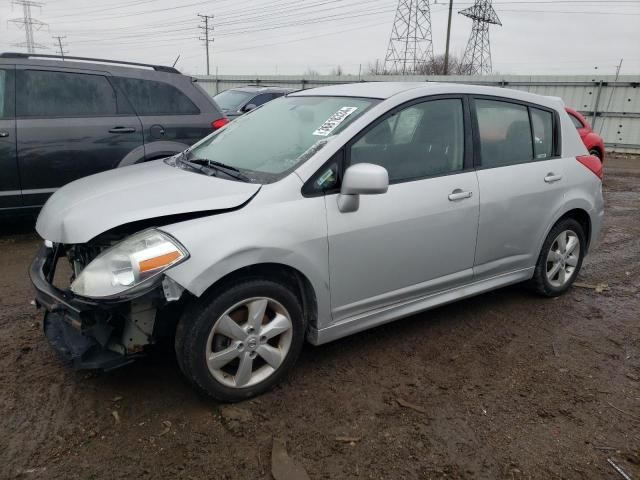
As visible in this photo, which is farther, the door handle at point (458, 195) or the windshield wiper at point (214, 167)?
the door handle at point (458, 195)

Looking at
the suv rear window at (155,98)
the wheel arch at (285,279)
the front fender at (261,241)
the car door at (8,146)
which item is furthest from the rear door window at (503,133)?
the car door at (8,146)

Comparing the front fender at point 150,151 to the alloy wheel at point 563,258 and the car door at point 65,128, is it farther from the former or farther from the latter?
the alloy wheel at point 563,258

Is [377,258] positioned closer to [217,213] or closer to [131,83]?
[217,213]

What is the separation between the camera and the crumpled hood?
257 centimetres

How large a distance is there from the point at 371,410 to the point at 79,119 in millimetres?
4337

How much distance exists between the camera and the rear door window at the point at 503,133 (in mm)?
3701

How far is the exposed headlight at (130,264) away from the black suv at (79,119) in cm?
311

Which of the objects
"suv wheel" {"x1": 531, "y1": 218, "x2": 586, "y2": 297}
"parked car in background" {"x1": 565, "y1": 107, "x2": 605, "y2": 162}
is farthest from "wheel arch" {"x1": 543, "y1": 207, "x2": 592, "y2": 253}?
"parked car in background" {"x1": 565, "y1": 107, "x2": 605, "y2": 162}

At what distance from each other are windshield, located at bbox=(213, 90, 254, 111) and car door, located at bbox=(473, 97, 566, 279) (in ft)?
24.2

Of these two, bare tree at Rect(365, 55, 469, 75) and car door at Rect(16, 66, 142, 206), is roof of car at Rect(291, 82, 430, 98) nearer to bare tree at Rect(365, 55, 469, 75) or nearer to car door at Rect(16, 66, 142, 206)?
car door at Rect(16, 66, 142, 206)

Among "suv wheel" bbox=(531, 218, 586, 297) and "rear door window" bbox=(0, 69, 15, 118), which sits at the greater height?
"rear door window" bbox=(0, 69, 15, 118)

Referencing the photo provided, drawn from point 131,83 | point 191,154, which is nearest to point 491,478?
point 191,154

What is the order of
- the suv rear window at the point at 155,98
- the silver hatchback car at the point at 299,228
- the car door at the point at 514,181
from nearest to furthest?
the silver hatchback car at the point at 299,228, the car door at the point at 514,181, the suv rear window at the point at 155,98

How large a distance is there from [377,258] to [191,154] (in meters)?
1.58
